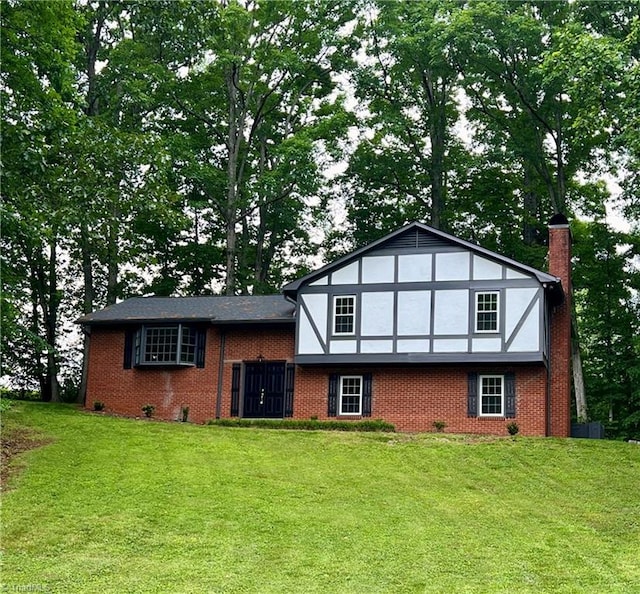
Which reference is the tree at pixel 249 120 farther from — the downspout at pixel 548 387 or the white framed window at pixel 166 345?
the downspout at pixel 548 387

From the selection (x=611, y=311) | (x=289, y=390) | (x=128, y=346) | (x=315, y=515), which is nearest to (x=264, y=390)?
(x=289, y=390)

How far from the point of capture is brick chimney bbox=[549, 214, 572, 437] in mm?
27438

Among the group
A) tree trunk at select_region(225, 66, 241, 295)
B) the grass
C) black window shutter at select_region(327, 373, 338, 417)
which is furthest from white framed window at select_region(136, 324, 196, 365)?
tree trunk at select_region(225, 66, 241, 295)

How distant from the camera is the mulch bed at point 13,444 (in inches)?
732

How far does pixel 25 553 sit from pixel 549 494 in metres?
10.2

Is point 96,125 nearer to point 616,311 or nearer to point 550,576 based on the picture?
point 550,576

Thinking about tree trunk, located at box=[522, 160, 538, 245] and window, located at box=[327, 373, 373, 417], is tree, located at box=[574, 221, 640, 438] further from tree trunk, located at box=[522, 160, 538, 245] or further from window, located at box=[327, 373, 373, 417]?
window, located at box=[327, 373, 373, 417]

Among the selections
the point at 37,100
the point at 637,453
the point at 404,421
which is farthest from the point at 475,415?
the point at 37,100

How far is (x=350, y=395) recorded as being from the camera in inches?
1115

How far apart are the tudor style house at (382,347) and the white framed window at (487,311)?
1.3 inches

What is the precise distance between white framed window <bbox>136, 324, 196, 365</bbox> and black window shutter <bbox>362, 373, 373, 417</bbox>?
19.1 feet

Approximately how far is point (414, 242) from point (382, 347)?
3355 mm

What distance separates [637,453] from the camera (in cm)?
2294

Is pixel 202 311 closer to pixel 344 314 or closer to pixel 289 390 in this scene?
pixel 289 390
